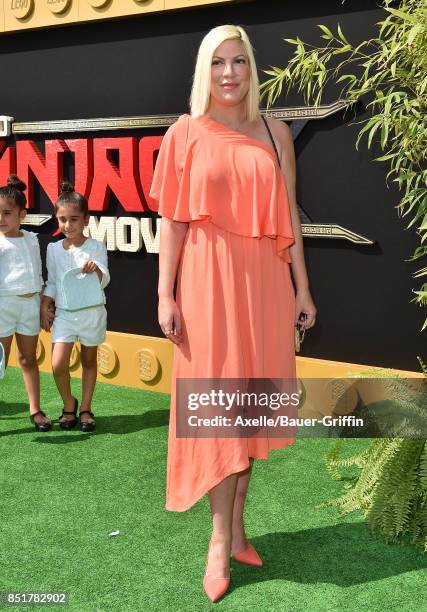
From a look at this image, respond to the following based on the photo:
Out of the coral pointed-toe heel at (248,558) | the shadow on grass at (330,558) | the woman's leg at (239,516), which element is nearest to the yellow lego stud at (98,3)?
the woman's leg at (239,516)

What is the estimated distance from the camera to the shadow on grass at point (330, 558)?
279cm

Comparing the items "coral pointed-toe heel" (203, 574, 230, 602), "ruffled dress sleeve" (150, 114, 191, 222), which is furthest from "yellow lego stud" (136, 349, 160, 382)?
"ruffled dress sleeve" (150, 114, 191, 222)

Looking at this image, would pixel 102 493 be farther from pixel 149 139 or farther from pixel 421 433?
pixel 149 139

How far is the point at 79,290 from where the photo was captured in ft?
14.2

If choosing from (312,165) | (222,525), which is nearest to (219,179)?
(222,525)

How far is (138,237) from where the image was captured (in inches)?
209

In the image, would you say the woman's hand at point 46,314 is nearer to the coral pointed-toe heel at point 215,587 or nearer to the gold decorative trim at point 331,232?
the gold decorative trim at point 331,232

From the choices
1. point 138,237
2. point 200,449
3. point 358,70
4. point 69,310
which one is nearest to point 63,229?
point 69,310

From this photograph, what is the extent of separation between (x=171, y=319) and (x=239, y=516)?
821 mm

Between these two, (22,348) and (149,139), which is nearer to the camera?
(22,348)

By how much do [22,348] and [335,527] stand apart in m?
2.15

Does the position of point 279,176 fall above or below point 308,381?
above

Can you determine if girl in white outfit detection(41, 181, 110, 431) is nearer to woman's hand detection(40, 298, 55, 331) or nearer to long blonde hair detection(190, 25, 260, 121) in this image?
woman's hand detection(40, 298, 55, 331)

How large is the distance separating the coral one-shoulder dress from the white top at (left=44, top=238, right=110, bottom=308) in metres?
1.84
